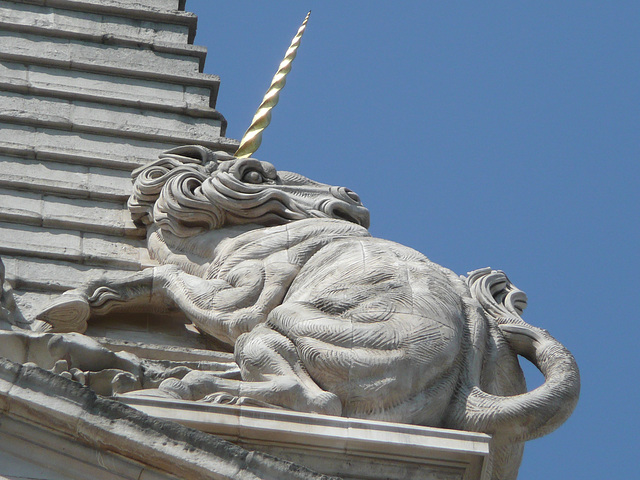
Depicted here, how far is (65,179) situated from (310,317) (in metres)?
3.73

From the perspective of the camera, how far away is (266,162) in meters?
14.5

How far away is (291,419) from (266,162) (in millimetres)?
3626

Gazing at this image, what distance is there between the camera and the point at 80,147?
15656mm

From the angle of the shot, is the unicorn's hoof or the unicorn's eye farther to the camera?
the unicorn's eye

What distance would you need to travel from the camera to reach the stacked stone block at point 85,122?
46.9ft

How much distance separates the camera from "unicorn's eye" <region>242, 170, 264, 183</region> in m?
14.3

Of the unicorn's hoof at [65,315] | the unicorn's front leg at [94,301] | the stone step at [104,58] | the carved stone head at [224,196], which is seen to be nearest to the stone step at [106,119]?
the stone step at [104,58]

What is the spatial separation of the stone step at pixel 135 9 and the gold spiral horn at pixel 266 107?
0.95 meters

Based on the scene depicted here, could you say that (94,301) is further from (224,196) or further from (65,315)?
(224,196)

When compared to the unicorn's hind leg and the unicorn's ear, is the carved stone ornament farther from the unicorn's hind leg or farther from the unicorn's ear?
the unicorn's ear

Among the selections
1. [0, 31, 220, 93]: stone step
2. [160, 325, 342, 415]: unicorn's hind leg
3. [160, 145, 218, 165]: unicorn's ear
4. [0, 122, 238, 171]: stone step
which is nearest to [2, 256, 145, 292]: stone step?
[160, 145, 218, 165]: unicorn's ear

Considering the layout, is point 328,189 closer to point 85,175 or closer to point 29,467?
point 85,175

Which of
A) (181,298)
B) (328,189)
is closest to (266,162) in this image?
(328,189)

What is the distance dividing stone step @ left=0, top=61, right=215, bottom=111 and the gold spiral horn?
374 millimetres
